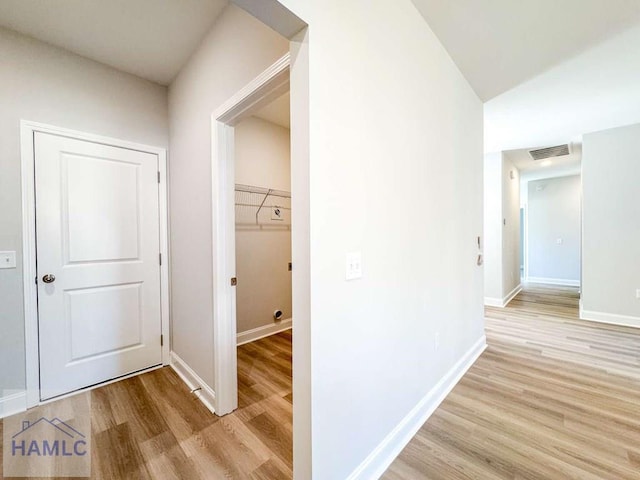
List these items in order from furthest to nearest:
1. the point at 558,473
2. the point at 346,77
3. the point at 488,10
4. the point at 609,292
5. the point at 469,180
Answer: the point at 609,292 < the point at 469,180 < the point at 488,10 < the point at 558,473 < the point at 346,77

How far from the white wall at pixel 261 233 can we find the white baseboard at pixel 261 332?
0.05 metres

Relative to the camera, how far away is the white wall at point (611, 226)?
11.3ft

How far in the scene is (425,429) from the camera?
1.70 metres

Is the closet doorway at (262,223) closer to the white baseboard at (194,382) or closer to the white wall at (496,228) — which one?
the white baseboard at (194,382)

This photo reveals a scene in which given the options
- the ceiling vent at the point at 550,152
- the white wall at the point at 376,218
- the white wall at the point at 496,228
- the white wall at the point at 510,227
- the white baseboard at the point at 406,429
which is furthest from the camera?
the white wall at the point at 510,227

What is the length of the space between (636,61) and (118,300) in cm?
476

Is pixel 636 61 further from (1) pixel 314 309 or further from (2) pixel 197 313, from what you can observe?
(2) pixel 197 313

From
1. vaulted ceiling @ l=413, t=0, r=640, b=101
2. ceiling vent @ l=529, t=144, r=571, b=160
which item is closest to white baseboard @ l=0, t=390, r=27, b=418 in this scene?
vaulted ceiling @ l=413, t=0, r=640, b=101

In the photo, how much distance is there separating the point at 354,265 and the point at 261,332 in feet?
7.95

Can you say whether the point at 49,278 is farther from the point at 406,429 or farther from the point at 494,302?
the point at 494,302

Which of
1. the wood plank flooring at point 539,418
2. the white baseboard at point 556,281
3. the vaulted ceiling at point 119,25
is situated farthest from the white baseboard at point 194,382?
the white baseboard at point 556,281

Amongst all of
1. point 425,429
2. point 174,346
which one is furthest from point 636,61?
point 174,346

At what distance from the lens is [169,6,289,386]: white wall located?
1.59 metres

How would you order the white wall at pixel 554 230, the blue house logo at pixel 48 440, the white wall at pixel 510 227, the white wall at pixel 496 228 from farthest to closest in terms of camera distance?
1. the white wall at pixel 554 230
2. the white wall at pixel 510 227
3. the white wall at pixel 496 228
4. the blue house logo at pixel 48 440
